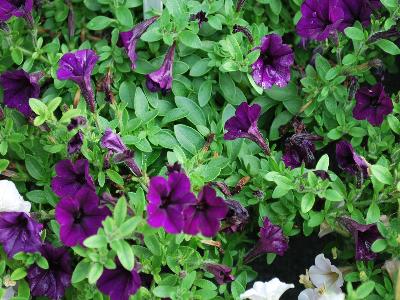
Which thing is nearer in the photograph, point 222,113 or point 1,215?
point 1,215

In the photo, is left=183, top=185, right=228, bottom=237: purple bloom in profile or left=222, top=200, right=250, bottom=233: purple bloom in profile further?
left=222, top=200, right=250, bottom=233: purple bloom in profile

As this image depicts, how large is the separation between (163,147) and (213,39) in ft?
1.50

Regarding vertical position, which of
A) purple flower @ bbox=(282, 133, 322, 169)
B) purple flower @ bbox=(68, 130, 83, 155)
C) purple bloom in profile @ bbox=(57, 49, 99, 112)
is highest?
purple bloom in profile @ bbox=(57, 49, 99, 112)

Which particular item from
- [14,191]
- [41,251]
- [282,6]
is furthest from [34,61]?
[282,6]

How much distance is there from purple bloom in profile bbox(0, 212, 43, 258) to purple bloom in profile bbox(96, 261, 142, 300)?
9.2 inches

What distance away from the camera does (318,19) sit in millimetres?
2256

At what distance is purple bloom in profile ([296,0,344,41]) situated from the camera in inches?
86.8

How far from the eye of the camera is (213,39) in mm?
2449

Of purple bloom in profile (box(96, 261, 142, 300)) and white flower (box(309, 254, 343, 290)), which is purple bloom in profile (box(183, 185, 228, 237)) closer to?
purple bloom in profile (box(96, 261, 142, 300))

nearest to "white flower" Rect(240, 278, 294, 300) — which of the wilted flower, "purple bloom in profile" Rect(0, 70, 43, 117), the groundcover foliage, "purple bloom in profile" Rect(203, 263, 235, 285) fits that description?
the groundcover foliage

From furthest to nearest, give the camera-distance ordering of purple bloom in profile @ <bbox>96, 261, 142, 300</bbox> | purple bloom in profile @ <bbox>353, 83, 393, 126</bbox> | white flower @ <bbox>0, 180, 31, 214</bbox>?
purple bloom in profile @ <bbox>353, 83, 393, 126</bbox> < white flower @ <bbox>0, 180, 31, 214</bbox> < purple bloom in profile @ <bbox>96, 261, 142, 300</bbox>

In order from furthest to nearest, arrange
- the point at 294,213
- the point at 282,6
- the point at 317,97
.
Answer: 1. the point at 282,6
2. the point at 317,97
3. the point at 294,213

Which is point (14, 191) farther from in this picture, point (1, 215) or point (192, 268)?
point (192, 268)

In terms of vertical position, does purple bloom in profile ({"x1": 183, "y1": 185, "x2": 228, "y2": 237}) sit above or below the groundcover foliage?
above
